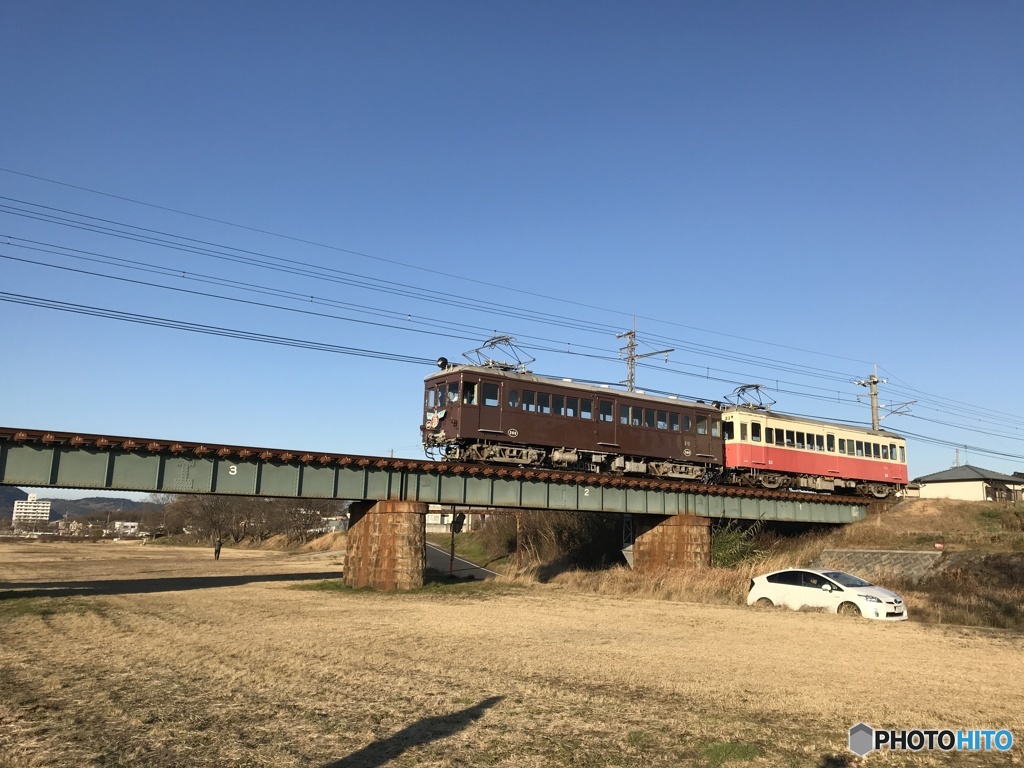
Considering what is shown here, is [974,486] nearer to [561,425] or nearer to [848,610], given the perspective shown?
[561,425]

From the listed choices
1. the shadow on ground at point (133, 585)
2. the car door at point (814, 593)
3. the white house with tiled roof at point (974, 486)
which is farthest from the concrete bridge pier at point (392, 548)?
the white house with tiled roof at point (974, 486)

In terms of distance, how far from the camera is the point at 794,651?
1432 cm

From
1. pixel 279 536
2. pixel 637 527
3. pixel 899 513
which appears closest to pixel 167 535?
pixel 279 536

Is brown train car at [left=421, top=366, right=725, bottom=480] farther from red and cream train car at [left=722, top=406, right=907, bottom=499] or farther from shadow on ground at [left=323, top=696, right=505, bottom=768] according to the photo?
shadow on ground at [left=323, top=696, right=505, bottom=768]

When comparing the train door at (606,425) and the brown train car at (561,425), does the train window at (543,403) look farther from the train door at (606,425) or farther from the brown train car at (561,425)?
the train door at (606,425)

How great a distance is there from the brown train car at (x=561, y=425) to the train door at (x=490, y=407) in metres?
0.04

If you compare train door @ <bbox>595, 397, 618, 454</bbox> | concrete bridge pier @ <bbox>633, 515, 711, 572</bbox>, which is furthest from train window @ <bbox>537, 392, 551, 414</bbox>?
concrete bridge pier @ <bbox>633, 515, 711, 572</bbox>

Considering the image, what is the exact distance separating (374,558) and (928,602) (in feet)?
62.9

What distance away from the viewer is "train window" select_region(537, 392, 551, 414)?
32000 millimetres

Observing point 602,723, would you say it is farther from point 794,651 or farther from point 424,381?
point 424,381

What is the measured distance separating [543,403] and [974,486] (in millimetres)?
49919

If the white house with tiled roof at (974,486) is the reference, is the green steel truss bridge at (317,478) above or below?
below

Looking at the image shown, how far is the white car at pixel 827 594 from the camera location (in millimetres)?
19859

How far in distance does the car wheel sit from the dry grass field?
3.00ft
